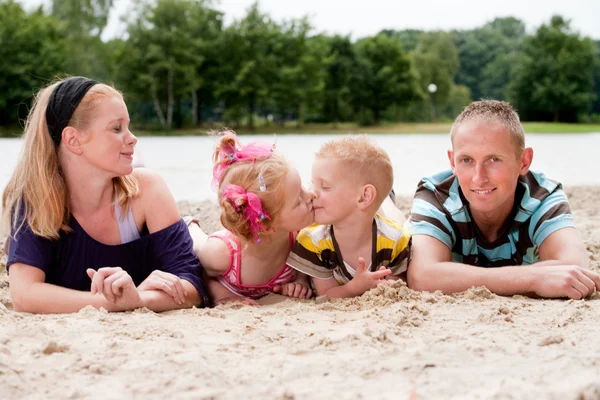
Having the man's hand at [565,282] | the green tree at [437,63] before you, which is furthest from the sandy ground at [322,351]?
the green tree at [437,63]

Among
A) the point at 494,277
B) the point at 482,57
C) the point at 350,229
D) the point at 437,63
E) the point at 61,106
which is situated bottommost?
the point at 494,277

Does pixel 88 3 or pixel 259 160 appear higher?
pixel 88 3

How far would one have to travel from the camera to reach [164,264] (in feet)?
11.0

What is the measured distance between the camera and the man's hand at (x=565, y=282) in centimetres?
306

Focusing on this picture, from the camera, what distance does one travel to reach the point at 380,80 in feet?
123

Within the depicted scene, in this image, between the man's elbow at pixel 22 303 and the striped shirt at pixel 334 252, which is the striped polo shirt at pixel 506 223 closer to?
the striped shirt at pixel 334 252

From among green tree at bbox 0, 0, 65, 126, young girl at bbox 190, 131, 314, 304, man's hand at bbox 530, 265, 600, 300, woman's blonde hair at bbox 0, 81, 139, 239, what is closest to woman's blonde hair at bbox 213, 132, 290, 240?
young girl at bbox 190, 131, 314, 304

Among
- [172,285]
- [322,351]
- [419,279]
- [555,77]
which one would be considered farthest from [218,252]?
[555,77]

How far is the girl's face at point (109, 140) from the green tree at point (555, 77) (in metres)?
35.8

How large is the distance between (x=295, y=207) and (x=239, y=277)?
0.51 metres

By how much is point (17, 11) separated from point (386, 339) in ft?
116

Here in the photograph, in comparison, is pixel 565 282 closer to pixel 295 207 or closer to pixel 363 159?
pixel 363 159

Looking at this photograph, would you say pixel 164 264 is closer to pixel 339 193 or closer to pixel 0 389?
pixel 339 193

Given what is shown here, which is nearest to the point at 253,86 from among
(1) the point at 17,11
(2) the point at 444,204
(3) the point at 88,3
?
(3) the point at 88,3
